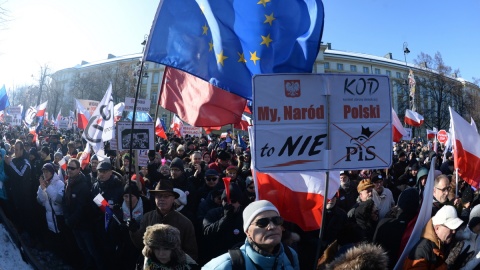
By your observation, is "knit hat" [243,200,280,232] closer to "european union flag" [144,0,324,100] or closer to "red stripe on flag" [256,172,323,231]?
"red stripe on flag" [256,172,323,231]

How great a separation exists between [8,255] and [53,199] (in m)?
3.02

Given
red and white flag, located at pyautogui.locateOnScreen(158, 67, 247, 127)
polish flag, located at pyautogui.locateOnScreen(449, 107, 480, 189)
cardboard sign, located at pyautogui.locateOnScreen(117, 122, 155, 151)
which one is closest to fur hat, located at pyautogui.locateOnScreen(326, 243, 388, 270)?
red and white flag, located at pyautogui.locateOnScreen(158, 67, 247, 127)

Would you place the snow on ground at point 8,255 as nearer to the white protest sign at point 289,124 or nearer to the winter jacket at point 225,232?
the winter jacket at point 225,232

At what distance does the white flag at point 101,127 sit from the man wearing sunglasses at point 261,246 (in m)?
6.19

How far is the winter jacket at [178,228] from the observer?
395cm

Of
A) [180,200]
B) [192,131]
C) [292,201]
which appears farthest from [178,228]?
[192,131]

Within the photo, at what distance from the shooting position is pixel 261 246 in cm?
248

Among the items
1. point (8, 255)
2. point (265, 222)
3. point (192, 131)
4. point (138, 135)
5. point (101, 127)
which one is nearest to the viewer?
point (265, 222)

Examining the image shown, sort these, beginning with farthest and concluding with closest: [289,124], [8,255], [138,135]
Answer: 1. [138,135]
2. [8,255]
3. [289,124]

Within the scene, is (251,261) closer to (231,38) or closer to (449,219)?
(449,219)

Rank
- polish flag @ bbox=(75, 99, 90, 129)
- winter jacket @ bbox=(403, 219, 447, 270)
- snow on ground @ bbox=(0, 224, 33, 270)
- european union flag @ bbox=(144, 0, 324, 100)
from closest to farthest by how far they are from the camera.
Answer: winter jacket @ bbox=(403, 219, 447, 270)
snow on ground @ bbox=(0, 224, 33, 270)
european union flag @ bbox=(144, 0, 324, 100)
polish flag @ bbox=(75, 99, 90, 129)

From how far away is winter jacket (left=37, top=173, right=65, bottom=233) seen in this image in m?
6.48

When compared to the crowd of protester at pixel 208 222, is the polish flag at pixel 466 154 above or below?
above

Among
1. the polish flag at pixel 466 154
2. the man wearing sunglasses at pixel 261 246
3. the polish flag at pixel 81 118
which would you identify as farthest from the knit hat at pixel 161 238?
the polish flag at pixel 81 118
